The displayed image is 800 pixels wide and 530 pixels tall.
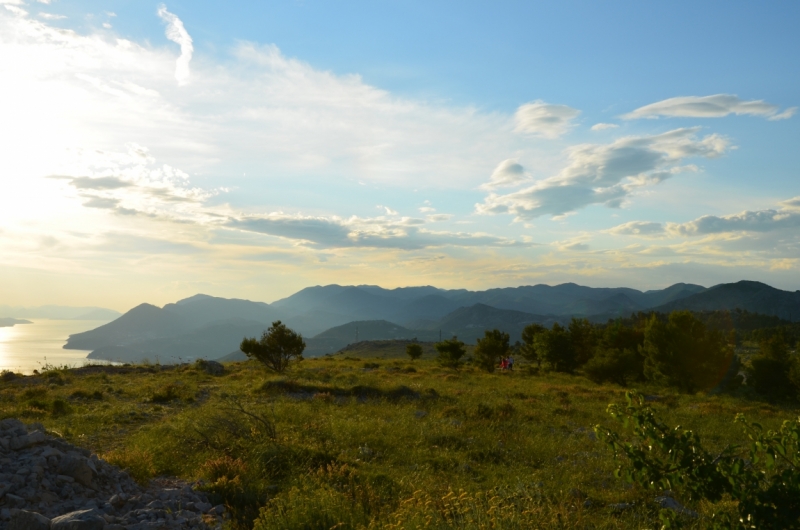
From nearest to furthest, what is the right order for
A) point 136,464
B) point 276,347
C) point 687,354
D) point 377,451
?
point 136,464, point 377,451, point 276,347, point 687,354

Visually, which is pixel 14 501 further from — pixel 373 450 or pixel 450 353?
pixel 450 353

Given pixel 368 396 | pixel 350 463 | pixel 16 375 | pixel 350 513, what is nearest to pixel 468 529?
pixel 350 513

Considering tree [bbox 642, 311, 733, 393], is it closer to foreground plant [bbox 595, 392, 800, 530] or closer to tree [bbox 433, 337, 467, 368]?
tree [bbox 433, 337, 467, 368]

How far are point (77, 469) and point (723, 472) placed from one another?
29.4 ft

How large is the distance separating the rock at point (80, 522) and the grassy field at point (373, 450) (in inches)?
71.2

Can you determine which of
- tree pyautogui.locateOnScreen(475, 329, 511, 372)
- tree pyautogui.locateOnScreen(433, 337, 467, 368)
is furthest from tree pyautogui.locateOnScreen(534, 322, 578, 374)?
tree pyautogui.locateOnScreen(433, 337, 467, 368)

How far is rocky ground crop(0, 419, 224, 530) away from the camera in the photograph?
6.34 m

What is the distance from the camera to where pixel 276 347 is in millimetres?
35281

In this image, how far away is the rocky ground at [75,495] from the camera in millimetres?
6344

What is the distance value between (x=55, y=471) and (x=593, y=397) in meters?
24.6

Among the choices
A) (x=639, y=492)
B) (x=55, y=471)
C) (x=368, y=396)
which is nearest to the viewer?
(x=55, y=471)

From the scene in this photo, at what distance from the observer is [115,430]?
46.7ft

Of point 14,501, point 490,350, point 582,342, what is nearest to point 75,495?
point 14,501

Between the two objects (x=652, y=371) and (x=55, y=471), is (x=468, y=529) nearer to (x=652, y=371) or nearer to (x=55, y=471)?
(x=55, y=471)
